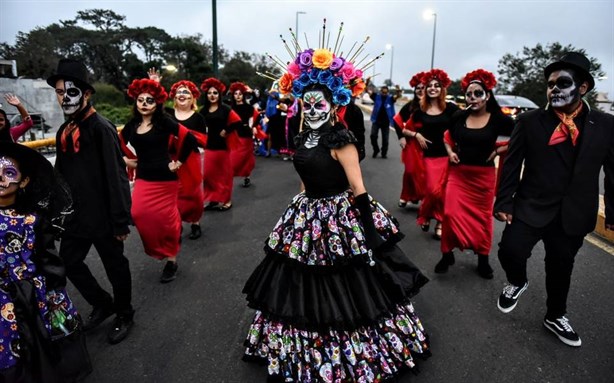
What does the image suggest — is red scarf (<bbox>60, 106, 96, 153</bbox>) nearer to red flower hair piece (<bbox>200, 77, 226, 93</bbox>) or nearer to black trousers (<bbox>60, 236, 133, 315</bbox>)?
black trousers (<bbox>60, 236, 133, 315</bbox>)

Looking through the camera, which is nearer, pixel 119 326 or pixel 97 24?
pixel 119 326

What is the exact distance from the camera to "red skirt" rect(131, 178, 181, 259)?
4125mm

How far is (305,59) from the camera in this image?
2.94 meters

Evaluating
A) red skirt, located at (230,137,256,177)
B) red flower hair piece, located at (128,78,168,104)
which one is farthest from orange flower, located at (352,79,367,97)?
red skirt, located at (230,137,256,177)

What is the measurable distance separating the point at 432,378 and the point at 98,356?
2.46 m

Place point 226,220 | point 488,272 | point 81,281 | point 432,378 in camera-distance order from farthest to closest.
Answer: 1. point 226,220
2. point 488,272
3. point 81,281
4. point 432,378

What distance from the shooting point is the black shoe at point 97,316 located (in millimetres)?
3400

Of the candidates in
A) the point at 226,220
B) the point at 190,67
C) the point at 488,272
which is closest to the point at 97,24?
the point at 190,67

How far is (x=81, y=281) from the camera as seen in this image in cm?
325

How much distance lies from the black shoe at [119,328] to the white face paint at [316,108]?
2.25 metres

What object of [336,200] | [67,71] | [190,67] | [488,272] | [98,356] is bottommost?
[98,356]

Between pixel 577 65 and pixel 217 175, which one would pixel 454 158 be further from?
pixel 217 175

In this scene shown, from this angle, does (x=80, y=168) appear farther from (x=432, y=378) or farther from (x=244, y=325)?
(x=432, y=378)

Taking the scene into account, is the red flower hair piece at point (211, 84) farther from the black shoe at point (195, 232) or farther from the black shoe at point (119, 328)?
the black shoe at point (119, 328)
